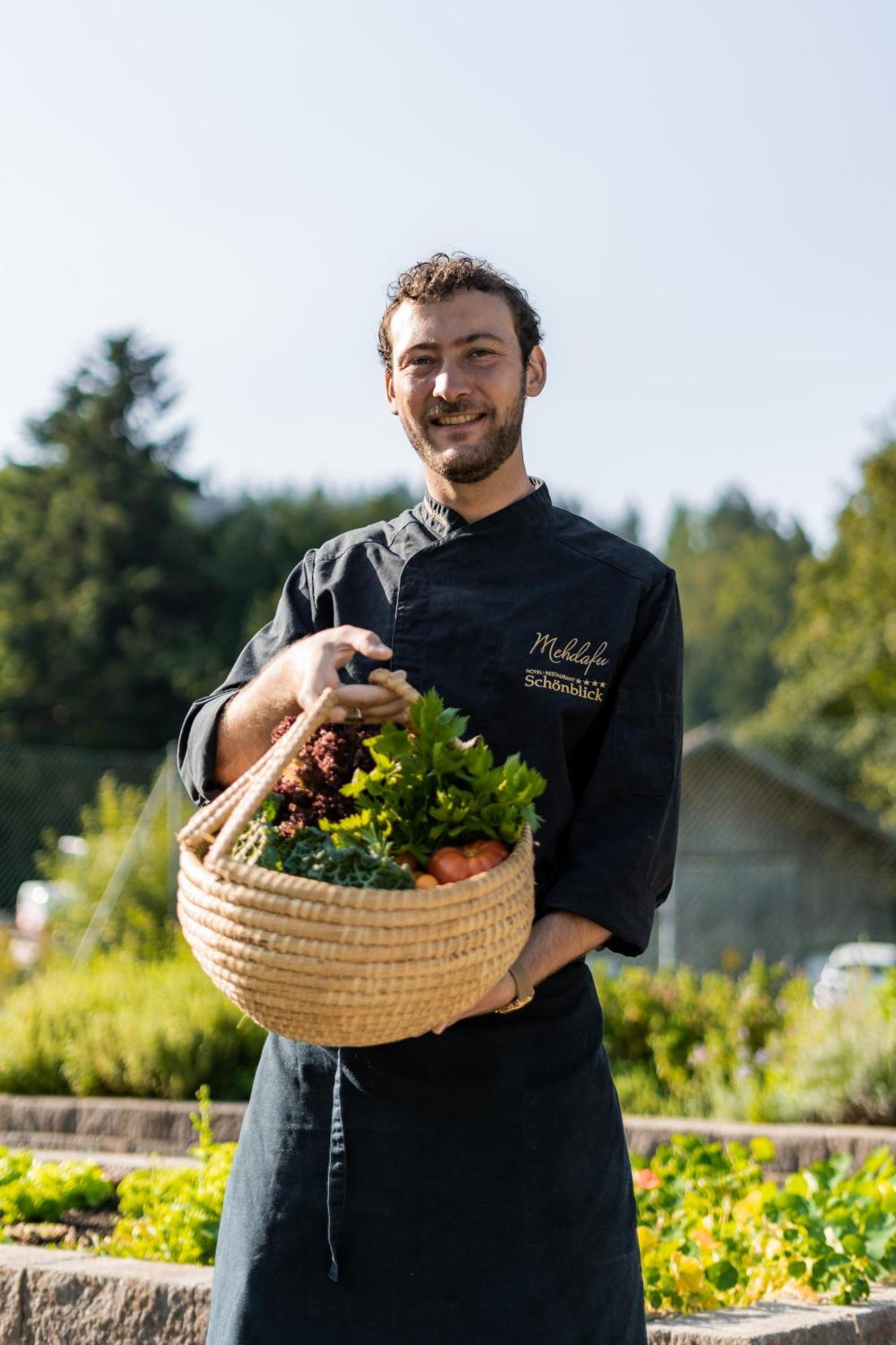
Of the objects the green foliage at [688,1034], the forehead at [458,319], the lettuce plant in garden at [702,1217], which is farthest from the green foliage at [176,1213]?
the green foliage at [688,1034]

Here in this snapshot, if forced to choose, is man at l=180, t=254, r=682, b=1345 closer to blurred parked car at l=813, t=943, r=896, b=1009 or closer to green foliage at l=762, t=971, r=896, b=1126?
green foliage at l=762, t=971, r=896, b=1126

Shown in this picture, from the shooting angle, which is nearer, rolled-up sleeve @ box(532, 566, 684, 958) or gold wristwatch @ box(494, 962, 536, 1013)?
gold wristwatch @ box(494, 962, 536, 1013)

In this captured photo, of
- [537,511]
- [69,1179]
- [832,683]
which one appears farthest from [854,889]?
[537,511]

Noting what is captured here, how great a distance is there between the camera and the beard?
2.32m

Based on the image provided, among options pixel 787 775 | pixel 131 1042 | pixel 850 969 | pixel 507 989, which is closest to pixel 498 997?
pixel 507 989

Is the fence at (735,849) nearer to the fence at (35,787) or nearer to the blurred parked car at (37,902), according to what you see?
the fence at (35,787)

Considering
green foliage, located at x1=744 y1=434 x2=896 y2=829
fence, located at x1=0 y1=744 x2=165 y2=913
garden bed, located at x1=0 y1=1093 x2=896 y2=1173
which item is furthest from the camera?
green foliage, located at x1=744 y1=434 x2=896 y2=829

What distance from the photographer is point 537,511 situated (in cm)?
244

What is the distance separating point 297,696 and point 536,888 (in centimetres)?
47

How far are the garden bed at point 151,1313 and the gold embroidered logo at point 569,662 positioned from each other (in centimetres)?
143

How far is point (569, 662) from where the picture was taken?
7.52ft

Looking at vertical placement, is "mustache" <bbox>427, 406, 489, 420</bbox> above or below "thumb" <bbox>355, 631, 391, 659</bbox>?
above

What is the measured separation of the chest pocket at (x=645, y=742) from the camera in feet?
7.38

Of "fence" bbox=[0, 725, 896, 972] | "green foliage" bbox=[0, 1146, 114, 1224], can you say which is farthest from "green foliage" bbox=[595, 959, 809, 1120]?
"green foliage" bbox=[0, 1146, 114, 1224]
